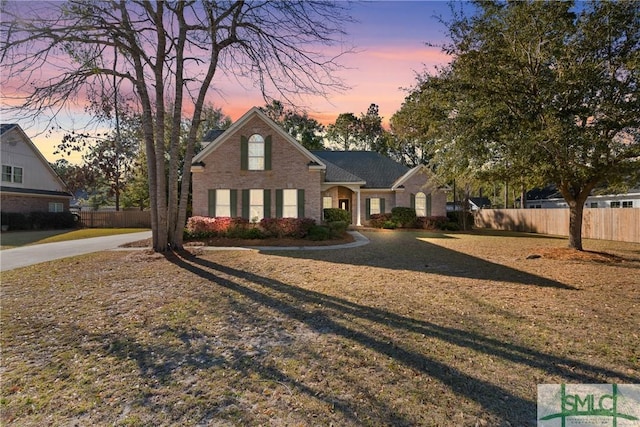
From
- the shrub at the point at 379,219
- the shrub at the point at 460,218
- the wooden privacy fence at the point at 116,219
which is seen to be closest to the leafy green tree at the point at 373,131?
the shrub at the point at 460,218

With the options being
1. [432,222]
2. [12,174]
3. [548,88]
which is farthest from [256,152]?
[12,174]

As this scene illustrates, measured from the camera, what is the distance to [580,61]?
10453 millimetres

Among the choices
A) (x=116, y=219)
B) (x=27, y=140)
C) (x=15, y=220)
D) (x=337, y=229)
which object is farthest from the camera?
(x=116, y=219)

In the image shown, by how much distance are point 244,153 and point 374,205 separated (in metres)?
12.5

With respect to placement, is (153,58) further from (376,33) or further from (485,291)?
(485,291)

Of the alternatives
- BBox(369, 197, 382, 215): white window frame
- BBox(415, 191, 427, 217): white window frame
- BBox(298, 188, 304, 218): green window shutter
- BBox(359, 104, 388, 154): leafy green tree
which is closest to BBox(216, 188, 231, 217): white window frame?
BBox(298, 188, 304, 218): green window shutter

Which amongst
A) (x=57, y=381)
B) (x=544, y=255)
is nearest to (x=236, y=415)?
(x=57, y=381)

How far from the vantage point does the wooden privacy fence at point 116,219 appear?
30.8m

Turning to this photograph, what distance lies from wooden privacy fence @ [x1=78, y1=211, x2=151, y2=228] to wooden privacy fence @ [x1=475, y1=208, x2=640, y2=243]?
3288 centimetres

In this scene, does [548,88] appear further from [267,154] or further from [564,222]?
[564,222]

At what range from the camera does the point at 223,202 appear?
18.6m

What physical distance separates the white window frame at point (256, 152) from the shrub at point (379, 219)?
11153 millimetres

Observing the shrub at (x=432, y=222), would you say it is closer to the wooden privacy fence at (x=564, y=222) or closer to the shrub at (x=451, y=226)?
the shrub at (x=451, y=226)

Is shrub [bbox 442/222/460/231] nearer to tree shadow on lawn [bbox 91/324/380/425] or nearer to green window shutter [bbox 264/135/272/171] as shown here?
green window shutter [bbox 264/135/272/171]
